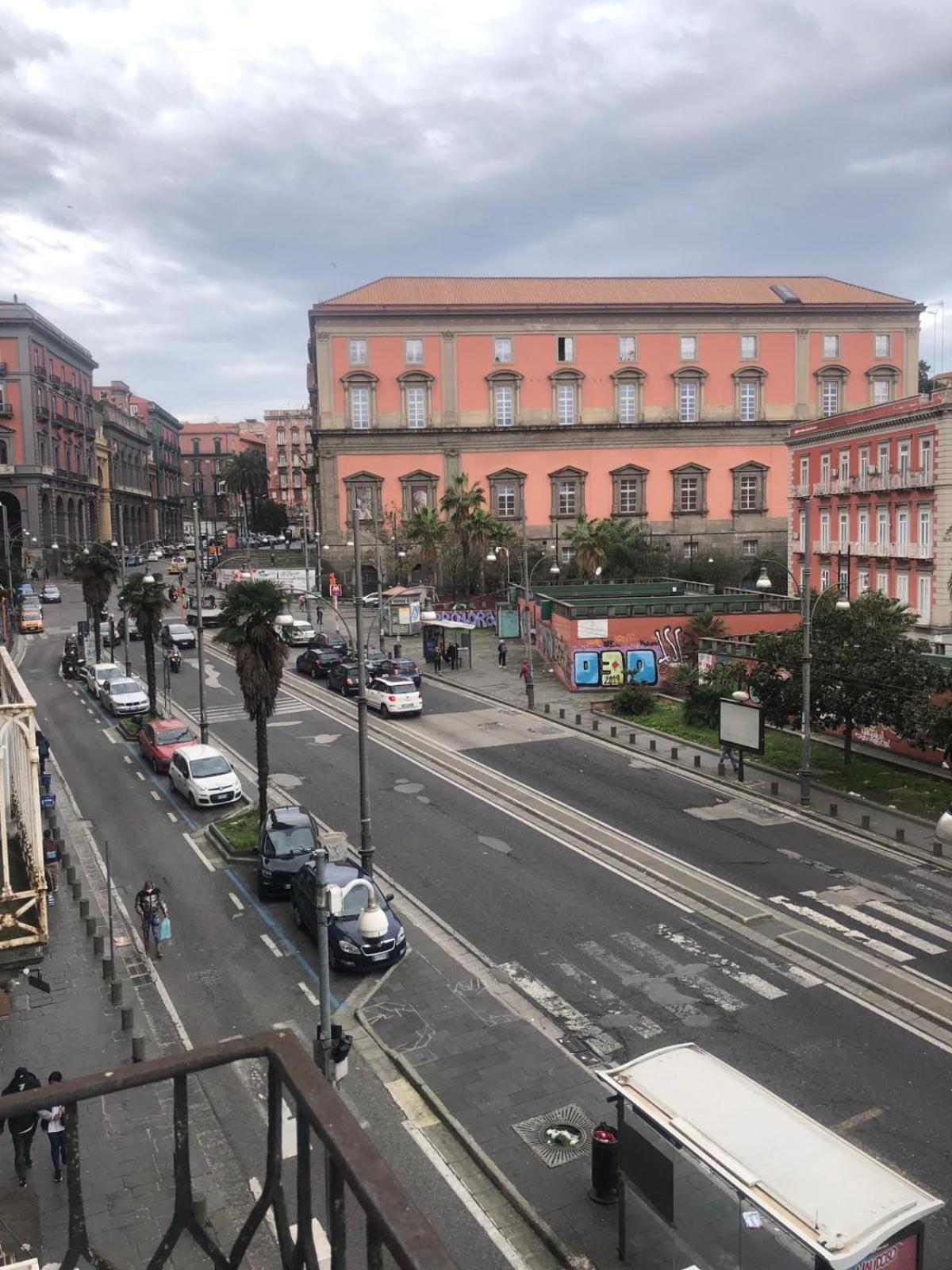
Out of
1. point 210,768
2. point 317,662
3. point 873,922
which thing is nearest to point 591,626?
point 317,662

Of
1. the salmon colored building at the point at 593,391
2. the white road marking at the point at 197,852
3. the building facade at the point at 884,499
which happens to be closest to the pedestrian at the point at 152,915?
the white road marking at the point at 197,852

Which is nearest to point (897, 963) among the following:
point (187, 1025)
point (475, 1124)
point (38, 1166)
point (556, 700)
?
point (475, 1124)

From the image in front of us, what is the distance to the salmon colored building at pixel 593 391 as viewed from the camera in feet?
266

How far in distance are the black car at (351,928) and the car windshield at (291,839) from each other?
6.12 feet

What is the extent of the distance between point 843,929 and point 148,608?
28255 millimetres

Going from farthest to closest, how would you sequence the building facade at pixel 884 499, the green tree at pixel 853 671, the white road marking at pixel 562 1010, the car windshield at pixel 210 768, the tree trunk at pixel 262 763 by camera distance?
the building facade at pixel 884 499, the car windshield at pixel 210 768, the green tree at pixel 853 671, the tree trunk at pixel 262 763, the white road marking at pixel 562 1010

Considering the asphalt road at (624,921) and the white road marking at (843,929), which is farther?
the white road marking at (843,929)

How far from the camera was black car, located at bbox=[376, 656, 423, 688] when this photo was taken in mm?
44622

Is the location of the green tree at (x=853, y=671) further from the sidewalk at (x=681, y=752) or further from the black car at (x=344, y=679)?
the black car at (x=344, y=679)

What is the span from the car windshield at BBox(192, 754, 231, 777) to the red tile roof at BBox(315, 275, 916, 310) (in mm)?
58158

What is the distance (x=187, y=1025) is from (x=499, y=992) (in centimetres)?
510

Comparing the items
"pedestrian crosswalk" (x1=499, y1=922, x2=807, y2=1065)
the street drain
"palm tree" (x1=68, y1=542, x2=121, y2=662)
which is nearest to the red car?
"palm tree" (x1=68, y1=542, x2=121, y2=662)

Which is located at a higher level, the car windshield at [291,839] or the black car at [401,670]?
the black car at [401,670]

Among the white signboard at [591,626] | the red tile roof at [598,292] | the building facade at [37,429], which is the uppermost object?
the red tile roof at [598,292]
